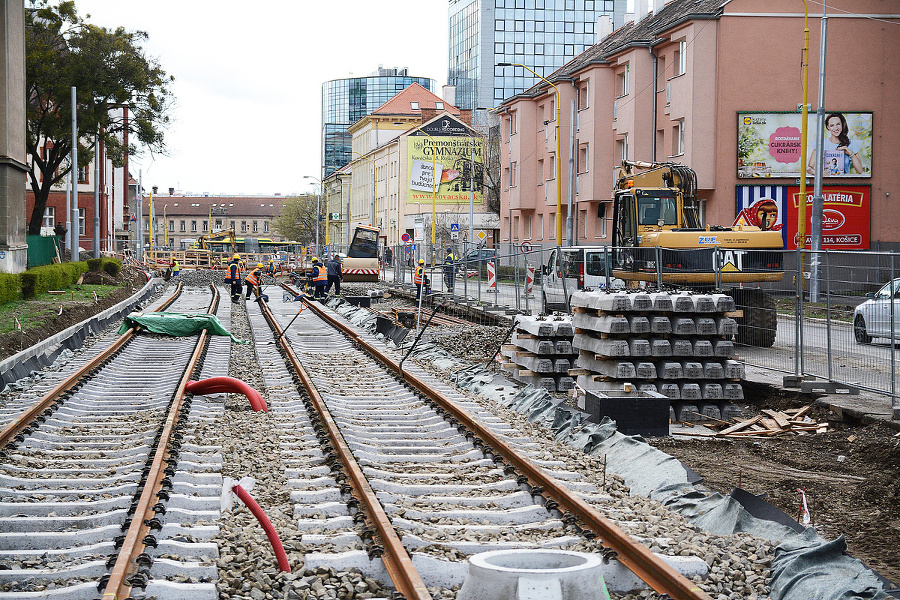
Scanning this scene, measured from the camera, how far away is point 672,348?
1240cm

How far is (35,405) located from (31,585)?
5.91 meters

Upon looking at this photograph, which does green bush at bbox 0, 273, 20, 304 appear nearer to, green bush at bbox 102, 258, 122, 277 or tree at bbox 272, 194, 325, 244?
green bush at bbox 102, 258, 122, 277

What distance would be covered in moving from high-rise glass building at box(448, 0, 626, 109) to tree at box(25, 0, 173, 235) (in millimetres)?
77967

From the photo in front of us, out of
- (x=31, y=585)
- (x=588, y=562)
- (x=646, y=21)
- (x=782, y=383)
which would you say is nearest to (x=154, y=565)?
(x=31, y=585)

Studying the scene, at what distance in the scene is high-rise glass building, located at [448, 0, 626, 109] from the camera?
404ft

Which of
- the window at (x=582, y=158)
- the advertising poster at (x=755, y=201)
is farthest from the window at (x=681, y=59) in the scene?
the window at (x=582, y=158)

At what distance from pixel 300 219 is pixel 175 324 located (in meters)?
111

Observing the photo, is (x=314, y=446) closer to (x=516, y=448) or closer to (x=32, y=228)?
(x=516, y=448)

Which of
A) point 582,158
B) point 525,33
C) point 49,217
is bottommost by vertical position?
point 49,217

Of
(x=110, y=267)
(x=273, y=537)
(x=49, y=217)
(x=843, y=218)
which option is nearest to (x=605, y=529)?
(x=273, y=537)

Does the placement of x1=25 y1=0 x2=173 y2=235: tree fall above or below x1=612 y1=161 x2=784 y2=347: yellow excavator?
above

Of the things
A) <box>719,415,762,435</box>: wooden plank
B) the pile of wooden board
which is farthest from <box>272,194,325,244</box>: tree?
<box>719,415,762,435</box>: wooden plank

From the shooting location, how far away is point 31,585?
207 inches

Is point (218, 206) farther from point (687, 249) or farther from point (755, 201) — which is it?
point (687, 249)
